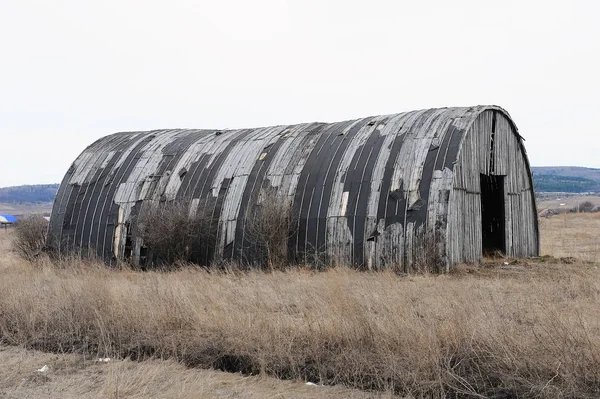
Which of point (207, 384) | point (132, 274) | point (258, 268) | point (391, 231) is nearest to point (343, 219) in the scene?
point (391, 231)

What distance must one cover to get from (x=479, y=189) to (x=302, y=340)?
1228 centimetres

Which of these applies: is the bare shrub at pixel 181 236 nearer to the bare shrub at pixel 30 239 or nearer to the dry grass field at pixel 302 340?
the bare shrub at pixel 30 239

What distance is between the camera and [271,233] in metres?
18.5

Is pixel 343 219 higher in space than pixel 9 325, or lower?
higher

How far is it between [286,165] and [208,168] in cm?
309

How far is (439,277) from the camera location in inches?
607

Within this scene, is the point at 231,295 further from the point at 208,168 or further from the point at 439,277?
the point at 208,168

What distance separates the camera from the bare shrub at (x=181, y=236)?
19844 millimetres

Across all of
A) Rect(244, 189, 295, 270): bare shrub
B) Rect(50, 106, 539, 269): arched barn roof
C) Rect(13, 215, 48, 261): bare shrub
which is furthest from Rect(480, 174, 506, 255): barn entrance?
Rect(13, 215, 48, 261): bare shrub

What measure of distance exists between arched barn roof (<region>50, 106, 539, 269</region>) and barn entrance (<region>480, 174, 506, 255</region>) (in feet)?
0.16

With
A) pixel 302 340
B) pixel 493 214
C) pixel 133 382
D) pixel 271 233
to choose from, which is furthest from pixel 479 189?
pixel 133 382

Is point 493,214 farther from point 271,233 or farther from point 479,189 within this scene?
point 271,233

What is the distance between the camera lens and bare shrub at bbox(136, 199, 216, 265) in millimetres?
19844

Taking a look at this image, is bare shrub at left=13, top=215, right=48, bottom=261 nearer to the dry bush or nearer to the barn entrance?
the dry bush
